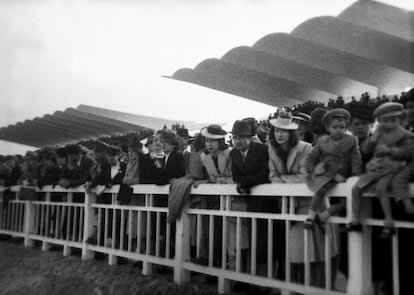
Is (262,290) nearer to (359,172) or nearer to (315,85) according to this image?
(359,172)

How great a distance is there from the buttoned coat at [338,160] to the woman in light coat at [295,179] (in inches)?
10.6

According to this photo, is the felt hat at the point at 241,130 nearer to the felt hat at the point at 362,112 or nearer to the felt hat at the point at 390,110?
the felt hat at the point at 362,112

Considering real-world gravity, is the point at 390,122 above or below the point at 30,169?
above

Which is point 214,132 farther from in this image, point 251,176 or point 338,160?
point 338,160

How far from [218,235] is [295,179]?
118 centimetres

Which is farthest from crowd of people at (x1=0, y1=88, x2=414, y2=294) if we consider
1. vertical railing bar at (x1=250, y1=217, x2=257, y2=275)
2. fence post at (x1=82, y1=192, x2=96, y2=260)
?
fence post at (x1=82, y1=192, x2=96, y2=260)

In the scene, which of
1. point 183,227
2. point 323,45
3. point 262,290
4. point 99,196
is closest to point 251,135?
point 183,227

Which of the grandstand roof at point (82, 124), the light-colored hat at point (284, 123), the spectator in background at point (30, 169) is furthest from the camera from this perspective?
the grandstand roof at point (82, 124)

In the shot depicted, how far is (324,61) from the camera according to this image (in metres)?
15.3

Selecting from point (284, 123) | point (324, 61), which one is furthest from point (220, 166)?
point (324, 61)

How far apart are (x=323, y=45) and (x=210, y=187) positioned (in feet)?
37.3

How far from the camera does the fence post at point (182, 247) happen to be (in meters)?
4.96

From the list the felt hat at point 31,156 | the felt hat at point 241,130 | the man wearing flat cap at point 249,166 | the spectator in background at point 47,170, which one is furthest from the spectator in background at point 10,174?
the man wearing flat cap at point 249,166

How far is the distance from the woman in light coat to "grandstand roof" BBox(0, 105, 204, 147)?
14.5m
